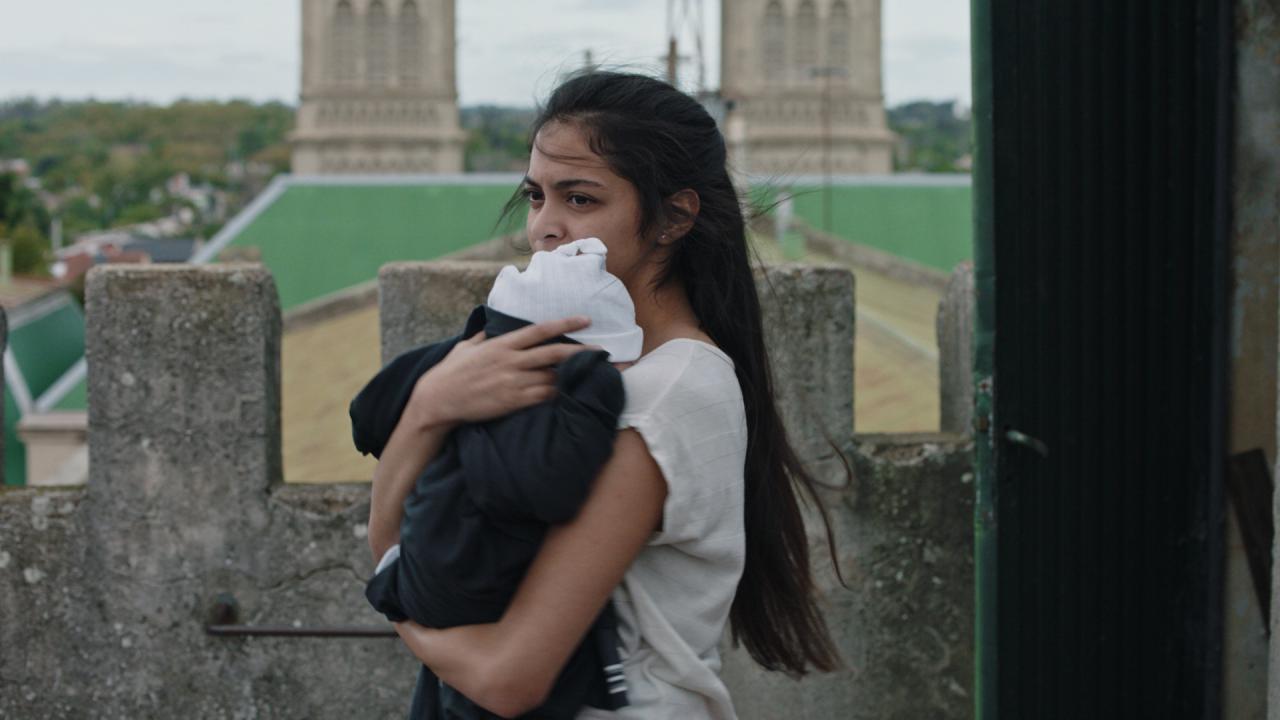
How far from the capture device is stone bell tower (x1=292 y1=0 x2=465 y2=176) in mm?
54250

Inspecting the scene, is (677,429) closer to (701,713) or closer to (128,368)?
(701,713)

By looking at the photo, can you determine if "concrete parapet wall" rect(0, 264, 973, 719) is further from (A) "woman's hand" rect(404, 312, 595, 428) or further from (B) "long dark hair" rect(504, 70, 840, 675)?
(A) "woman's hand" rect(404, 312, 595, 428)

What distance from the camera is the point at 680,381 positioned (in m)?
2.15

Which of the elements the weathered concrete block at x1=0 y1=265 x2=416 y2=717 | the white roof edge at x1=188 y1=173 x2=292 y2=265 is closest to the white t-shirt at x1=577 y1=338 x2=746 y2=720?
the weathered concrete block at x1=0 y1=265 x2=416 y2=717

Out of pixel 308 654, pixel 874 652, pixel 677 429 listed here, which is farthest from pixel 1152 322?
pixel 308 654

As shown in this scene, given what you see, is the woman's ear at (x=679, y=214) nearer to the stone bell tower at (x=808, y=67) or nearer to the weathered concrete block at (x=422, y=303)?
the weathered concrete block at (x=422, y=303)

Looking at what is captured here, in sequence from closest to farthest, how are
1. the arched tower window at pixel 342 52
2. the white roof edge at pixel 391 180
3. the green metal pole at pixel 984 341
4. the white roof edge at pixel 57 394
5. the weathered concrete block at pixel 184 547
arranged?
the green metal pole at pixel 984 341 → the weathered concrete block at pixel 184 547 → the white roof edge at pixel 57 394 → the white roof edge at pixel 391 180 → the arched tower window at pixel 342 52

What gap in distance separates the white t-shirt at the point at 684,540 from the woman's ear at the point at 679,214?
0.18 metres

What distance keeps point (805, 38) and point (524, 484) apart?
59.3 m

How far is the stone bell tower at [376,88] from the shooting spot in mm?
54250

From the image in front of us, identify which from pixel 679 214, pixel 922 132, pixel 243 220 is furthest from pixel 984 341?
pixel 922 132

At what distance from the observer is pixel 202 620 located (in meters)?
3.82

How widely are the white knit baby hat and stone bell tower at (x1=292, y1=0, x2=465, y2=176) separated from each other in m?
52.3

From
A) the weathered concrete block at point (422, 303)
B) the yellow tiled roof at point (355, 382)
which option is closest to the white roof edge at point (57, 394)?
the yellow tiled roof at point (355, 382)
